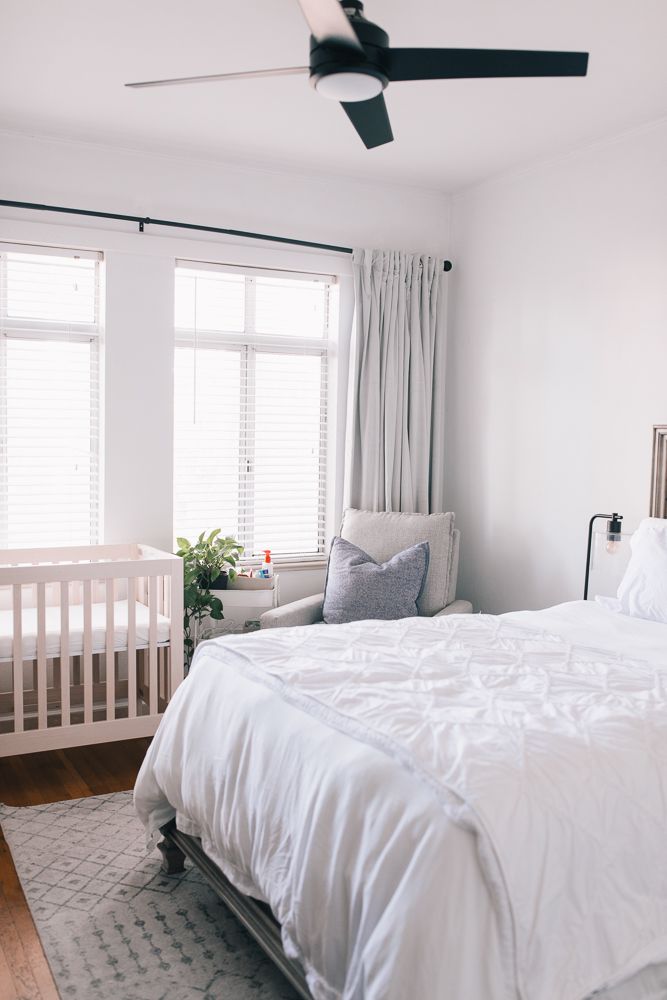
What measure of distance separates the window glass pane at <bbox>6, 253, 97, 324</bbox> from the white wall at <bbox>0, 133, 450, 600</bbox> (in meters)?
0.13

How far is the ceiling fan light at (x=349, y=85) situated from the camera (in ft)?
6.93

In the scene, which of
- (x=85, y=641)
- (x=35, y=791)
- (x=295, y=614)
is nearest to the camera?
(x=35, y=791)

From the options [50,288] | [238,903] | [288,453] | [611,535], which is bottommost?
[238,903]

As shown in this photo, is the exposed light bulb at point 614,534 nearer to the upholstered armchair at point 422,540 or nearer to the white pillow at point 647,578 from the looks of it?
the white pillow at point 647,578

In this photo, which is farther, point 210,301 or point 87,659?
point 210,301

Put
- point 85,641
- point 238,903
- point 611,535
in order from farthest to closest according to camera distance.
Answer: point 611,535 < point 85,641 < point 238,903

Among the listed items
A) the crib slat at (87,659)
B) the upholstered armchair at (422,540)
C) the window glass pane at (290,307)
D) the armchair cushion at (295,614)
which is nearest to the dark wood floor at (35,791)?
the crib slat at (87,659)

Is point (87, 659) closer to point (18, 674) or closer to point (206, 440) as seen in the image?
point (18, 674)

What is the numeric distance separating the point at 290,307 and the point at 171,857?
289 centimetres

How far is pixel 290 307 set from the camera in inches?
180

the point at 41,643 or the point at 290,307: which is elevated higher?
the point at 290,307

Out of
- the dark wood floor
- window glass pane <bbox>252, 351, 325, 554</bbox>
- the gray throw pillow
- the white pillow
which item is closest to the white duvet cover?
the dark wood floor

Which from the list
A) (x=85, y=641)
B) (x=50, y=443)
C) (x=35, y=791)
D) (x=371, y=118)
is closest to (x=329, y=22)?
(x=371, y=118)

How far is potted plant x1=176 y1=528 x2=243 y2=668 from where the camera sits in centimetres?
396
